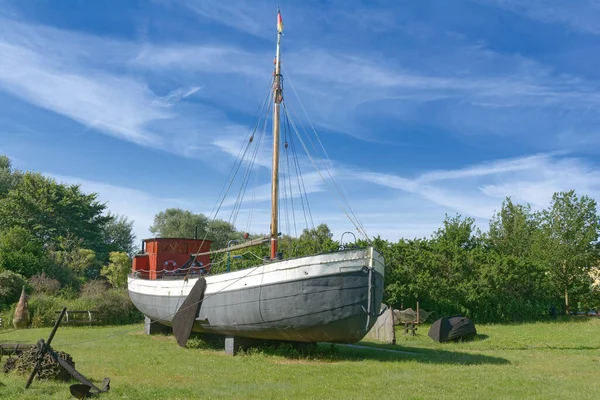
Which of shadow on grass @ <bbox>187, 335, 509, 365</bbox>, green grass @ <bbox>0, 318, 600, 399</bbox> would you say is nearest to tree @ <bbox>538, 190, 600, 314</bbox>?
green grass @ <bbox>0, 318, 600, 399</bbox>

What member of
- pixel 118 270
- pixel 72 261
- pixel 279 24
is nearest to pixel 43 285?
pixel 118 270

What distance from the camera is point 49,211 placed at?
158 feet

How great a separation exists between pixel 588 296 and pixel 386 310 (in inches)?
905

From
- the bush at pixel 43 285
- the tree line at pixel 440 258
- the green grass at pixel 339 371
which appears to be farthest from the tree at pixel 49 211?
the green grass at pixel 339 371

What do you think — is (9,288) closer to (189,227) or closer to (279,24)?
(279,24)

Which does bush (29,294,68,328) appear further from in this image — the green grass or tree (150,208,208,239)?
tree (150,208,208,239)

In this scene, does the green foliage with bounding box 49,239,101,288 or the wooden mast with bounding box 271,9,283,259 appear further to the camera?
the green foliage with bounding box 49,239,101,288

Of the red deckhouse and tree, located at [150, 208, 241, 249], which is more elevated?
tree, located at [150, 208, 241, 249]

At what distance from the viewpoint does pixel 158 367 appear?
1423 cm

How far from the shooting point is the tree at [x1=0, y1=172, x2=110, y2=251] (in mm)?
47344

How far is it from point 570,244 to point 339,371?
98.5 ft

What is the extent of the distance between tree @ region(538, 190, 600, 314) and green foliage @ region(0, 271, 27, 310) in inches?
1368

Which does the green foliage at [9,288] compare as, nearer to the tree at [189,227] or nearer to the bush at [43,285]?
the bush at [43,285]

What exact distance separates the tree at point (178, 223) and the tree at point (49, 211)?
45.6ft
